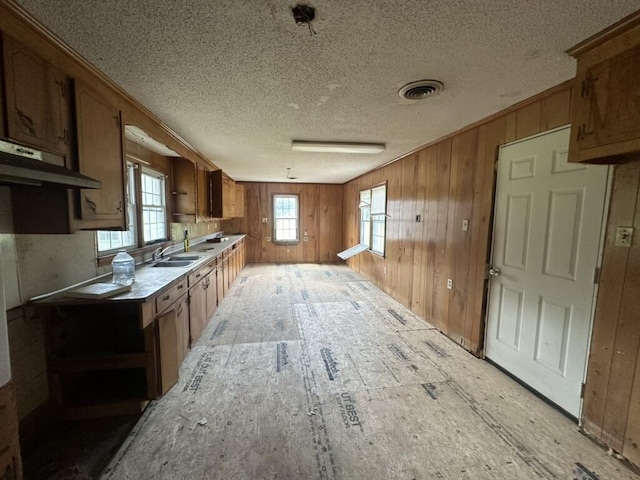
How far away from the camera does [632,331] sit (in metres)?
1.50

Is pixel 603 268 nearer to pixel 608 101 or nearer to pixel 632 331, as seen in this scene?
pixel 632 331

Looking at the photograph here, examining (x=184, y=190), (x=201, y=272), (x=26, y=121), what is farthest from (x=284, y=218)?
(x=26, y=121)

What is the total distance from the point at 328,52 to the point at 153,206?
10.00 ft

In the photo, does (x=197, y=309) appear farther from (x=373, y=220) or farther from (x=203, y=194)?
(x=373, y=220)

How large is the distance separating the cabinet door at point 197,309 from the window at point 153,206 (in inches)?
36.2

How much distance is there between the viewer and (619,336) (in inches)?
61.6

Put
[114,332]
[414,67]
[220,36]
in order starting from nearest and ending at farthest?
[220,36], [414,67], [114,332]

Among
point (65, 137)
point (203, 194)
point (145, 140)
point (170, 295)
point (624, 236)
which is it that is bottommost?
point (170, 295)

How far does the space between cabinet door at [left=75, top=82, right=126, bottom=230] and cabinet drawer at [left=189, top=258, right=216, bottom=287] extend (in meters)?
0.93

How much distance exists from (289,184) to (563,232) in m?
6.32

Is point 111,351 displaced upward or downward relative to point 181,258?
downward

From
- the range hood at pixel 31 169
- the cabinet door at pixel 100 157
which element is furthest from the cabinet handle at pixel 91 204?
the range hood at pixel 31 169

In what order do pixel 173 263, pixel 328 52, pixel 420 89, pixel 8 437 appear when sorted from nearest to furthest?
pixel 8 437 < pixel 328 52 < pixel 420 89 < pixel 173 263

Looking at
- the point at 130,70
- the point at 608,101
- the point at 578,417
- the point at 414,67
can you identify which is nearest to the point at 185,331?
the point at 130,70
